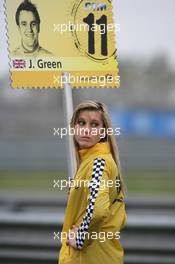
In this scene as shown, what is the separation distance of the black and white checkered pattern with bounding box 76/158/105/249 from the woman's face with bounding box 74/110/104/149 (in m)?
0.14

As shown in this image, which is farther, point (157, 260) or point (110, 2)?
point (157, 260)

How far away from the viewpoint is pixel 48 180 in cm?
1557

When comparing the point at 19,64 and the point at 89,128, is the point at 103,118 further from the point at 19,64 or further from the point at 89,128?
the point at 19,64

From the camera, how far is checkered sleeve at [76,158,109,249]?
3162 millimetres

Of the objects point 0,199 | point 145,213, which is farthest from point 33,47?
point 0,199

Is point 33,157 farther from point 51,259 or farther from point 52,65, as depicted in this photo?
point 52,65

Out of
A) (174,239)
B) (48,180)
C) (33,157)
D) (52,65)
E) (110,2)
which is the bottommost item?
(174,239)

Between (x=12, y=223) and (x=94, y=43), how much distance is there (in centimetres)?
216

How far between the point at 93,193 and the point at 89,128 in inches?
13.7

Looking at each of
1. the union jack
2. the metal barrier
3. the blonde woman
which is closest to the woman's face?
the blonde woman

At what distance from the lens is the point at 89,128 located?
132 inches

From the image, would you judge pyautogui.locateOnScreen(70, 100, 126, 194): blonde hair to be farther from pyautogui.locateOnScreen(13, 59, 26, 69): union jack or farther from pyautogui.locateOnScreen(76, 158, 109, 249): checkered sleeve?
pyautogui.locateOnScreen(13, 59, 26, 69): union jack

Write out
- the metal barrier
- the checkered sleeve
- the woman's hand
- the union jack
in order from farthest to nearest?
the metal barrier < the union jack < the woman's hand < the checkered sleeve

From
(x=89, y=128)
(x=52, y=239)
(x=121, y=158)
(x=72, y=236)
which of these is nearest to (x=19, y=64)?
(x=89, y=128)
